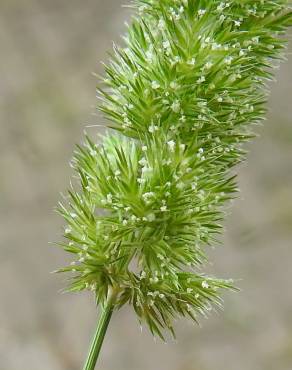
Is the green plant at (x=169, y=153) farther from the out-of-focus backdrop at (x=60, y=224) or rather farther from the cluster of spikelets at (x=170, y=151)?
the out-of-focus backdrop at (x=60, y=224)

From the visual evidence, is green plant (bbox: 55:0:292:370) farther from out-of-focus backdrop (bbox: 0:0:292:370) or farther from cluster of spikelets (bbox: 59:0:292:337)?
out-of-focus backdrop (bbox: 0:0:292:370)

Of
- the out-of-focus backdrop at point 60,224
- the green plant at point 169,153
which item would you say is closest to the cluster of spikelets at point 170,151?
the green plant at point 169,153

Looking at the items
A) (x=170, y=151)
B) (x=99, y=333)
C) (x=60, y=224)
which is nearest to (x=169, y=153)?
(x=170, y=151)

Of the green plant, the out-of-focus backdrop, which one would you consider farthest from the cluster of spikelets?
the out-of-focus backdrop

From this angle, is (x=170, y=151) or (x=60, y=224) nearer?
(x=170, y=151)

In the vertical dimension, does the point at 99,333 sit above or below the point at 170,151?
below

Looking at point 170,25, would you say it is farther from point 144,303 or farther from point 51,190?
point 51,190

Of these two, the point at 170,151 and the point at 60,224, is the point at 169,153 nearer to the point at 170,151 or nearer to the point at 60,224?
the point at 170,151

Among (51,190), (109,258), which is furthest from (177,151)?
(51,190)
